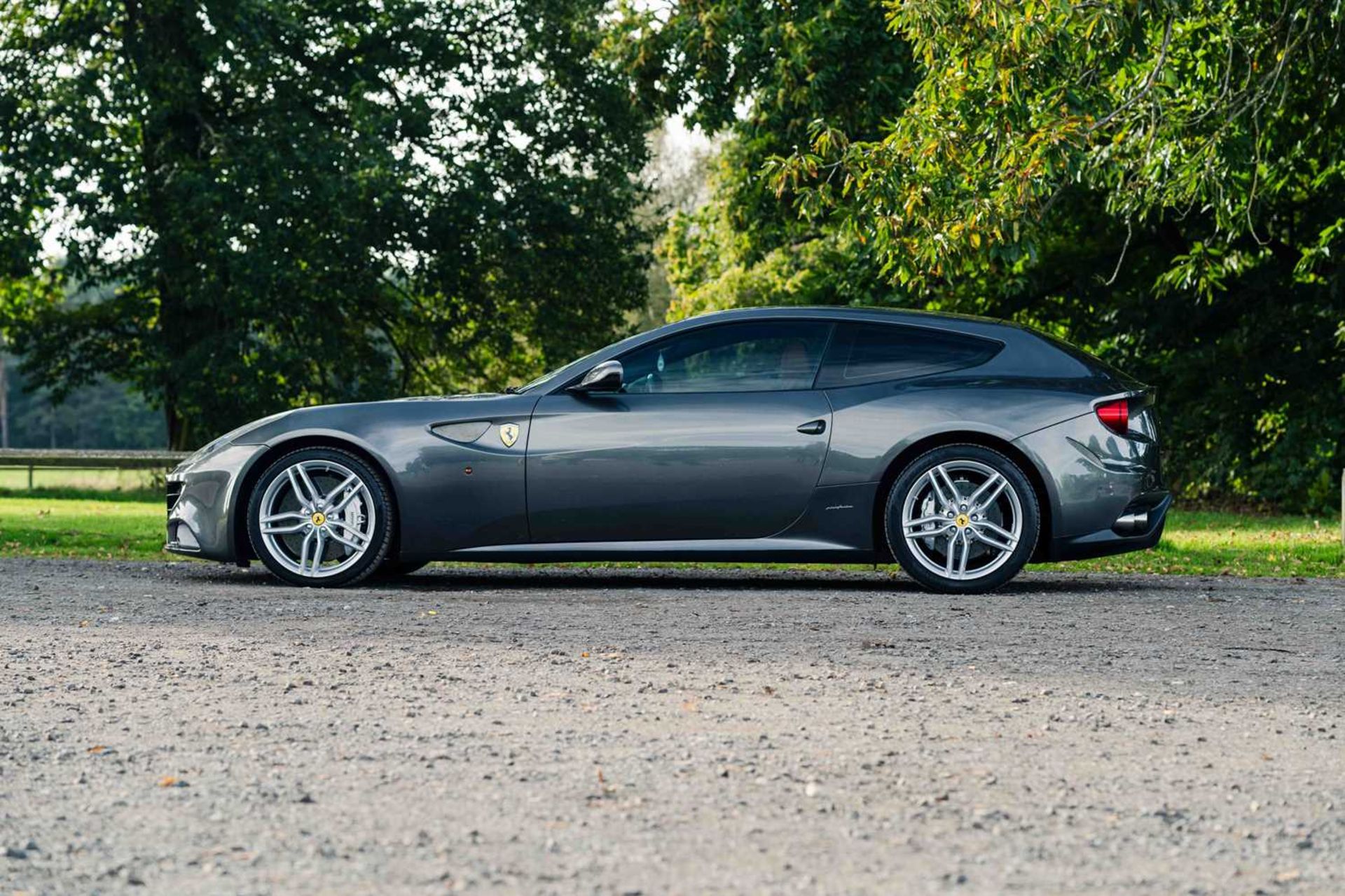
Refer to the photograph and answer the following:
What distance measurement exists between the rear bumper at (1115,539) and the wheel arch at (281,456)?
3.37 metres

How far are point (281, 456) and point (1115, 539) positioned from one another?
434 centimetres

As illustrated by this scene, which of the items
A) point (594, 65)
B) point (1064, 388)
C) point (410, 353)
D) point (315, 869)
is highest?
point (594, 65)

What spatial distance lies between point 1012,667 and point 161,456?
15185 mm

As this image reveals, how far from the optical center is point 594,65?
26.4m

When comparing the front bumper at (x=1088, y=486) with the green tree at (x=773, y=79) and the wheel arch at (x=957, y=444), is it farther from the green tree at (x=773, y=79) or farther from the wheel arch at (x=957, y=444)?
the green tree at (x=773, y=79)

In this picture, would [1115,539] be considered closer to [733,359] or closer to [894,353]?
A: [894,353]

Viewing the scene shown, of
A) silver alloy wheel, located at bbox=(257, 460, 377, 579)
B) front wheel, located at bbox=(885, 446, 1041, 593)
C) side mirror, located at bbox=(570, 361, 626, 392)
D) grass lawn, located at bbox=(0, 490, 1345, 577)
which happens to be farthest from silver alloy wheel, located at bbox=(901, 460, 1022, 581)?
silver alloy wheel, located at bbox=(257, 460, 377, 579)

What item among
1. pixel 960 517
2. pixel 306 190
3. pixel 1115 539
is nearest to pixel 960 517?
pixel 960 517

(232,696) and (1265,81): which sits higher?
(1265,81)

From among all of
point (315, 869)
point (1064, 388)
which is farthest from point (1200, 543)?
point (315, 869)

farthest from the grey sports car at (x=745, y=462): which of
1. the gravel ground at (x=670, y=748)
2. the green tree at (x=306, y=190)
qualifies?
the green tree at (x=306, y=190)

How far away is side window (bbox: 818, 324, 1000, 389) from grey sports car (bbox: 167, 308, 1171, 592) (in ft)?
0.04

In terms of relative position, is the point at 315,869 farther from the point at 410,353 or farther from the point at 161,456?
the point at 410,353

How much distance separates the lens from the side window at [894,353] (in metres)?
8.47
